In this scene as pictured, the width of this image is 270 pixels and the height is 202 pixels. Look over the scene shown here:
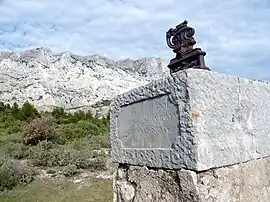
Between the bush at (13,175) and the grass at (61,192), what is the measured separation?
0.25 m

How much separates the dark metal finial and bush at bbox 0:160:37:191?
777 centimetres

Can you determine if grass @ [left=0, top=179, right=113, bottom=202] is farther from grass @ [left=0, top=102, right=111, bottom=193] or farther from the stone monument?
the stone monument

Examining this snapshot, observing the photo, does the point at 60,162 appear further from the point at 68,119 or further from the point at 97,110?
the point at 97,110

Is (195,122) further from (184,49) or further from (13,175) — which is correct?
(13,175)

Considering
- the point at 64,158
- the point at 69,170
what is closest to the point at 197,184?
the point at 69,170

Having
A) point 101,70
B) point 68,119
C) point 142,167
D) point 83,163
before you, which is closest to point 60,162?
point 83,163

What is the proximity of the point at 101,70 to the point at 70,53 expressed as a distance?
122 inches

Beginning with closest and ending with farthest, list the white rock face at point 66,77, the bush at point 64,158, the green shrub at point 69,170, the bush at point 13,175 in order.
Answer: the bush at point 13,175
the green shrub at point 69,170
the bush at point 64,158
the white rock face at point 66,77

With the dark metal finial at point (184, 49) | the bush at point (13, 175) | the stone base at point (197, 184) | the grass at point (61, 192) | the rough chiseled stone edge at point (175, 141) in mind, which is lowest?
the grass at point (61, 192)

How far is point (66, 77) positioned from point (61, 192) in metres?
18.9

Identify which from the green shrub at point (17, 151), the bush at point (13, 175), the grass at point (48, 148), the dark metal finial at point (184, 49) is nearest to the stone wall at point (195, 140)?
the dark metal finial at point (184, 49)

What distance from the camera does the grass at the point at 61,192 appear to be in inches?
314

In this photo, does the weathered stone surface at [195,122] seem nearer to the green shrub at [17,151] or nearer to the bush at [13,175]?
the bush at [13,175]

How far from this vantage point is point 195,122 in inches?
71.6
